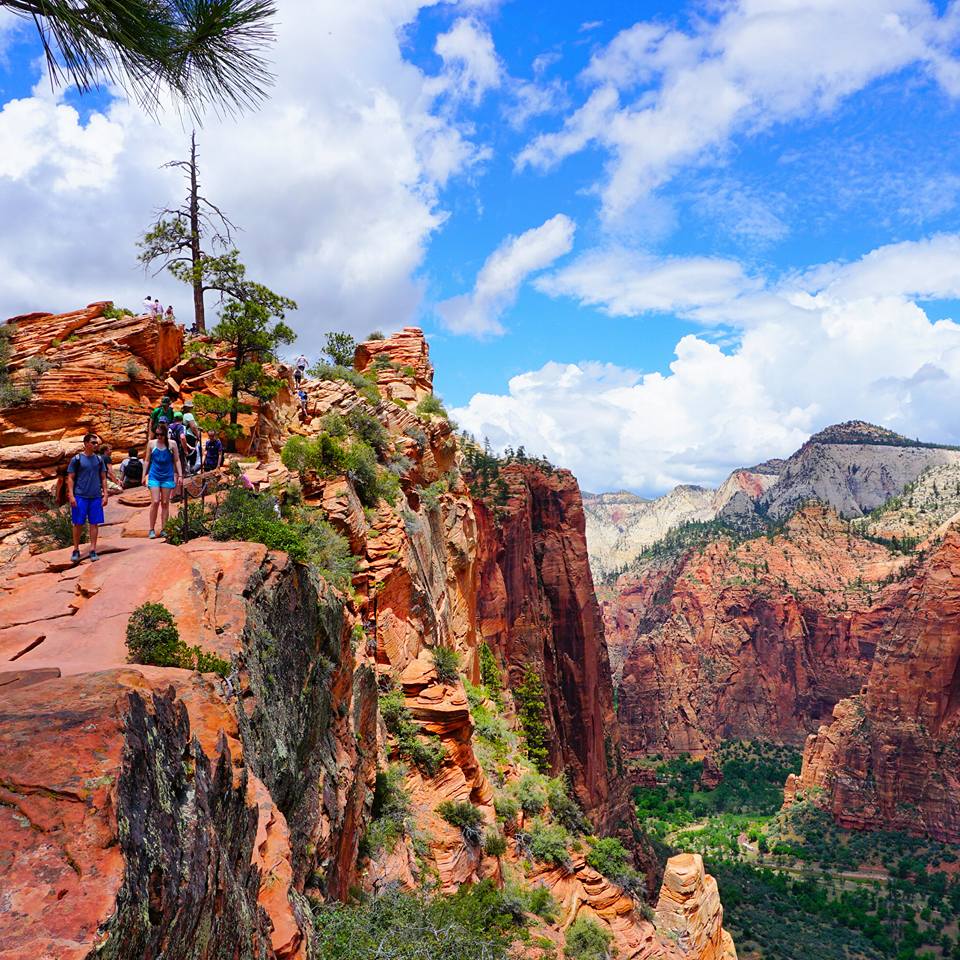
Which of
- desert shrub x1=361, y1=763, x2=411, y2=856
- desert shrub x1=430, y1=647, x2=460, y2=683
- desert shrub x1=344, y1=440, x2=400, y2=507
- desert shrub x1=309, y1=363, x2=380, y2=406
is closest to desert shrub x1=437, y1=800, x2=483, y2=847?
desert shrub x1=361, y1=763, x2=411, y2=856

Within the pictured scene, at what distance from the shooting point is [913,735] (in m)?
75.3

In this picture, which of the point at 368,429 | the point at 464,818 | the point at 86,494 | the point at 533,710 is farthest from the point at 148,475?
the point at 533,710

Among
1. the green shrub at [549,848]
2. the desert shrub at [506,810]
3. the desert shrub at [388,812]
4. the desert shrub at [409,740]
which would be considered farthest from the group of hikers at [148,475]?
the green shrub at [549,848]

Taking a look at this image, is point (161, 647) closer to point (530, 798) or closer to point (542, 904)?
point (542, 904)

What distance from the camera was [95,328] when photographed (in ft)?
56.1

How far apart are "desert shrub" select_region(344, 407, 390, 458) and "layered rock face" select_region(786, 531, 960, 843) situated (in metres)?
79.5

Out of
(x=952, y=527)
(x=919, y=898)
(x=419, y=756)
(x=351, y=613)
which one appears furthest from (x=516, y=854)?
(x=952, y=527)

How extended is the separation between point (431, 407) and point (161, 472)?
1777 centimetres

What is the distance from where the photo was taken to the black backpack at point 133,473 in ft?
46.4

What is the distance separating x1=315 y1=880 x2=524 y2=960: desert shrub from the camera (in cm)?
779

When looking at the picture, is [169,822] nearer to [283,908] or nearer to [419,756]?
[283,908]

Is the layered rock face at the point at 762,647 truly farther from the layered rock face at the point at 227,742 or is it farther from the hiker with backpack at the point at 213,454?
the hiker with backpack at the point at 213,454

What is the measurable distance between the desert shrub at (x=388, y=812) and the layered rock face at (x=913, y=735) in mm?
82912

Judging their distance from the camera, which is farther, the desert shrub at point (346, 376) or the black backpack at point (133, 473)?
the desert shrub at point (346, 376)
